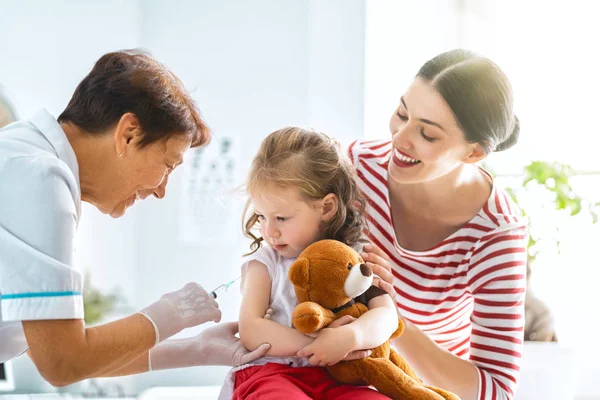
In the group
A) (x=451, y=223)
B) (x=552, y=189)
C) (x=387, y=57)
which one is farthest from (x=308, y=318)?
(x=387, y=57)

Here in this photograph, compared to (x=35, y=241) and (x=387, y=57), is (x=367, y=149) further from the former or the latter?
(x=387, y=57)

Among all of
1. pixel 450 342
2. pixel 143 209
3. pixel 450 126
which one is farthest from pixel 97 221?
pixel 450 126

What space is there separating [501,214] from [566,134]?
1409 mm

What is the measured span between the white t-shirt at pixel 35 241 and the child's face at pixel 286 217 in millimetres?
370

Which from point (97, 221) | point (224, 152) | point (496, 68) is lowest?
point (97, 221)

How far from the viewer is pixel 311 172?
1.36 metres

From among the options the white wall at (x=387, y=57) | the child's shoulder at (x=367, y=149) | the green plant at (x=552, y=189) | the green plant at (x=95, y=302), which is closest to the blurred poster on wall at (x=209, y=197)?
the green plant at (x=95, y=302)

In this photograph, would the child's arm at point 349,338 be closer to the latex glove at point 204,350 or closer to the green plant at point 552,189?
the latex glove at point 204,350

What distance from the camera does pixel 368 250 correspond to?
1420 millimetres

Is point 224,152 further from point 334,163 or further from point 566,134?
point 334,163

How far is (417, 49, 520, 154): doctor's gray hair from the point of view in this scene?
4.69 ft

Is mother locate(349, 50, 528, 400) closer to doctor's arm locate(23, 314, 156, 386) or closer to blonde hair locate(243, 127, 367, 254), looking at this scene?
blonde hair locate(243, 127, 367, 254)

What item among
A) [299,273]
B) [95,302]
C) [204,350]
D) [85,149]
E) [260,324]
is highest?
[85,149]

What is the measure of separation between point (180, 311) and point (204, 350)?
178 millimetres
